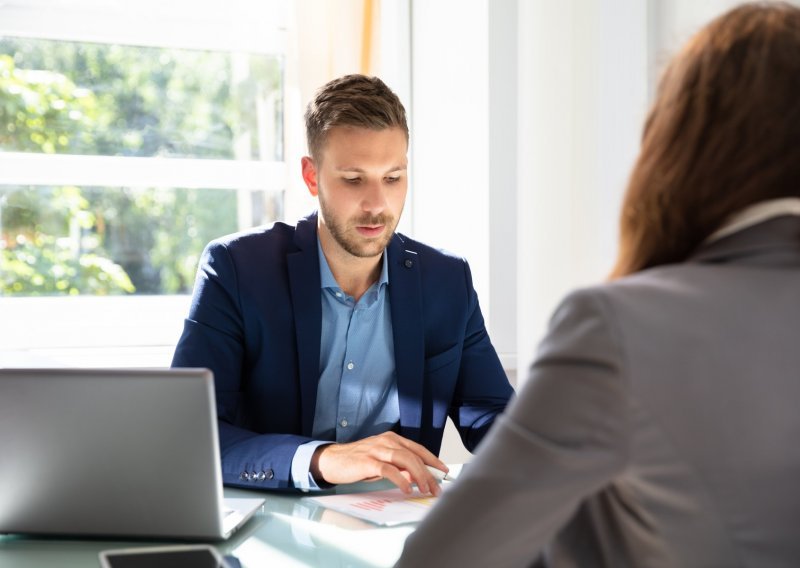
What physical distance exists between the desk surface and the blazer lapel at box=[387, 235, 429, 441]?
1.92ft

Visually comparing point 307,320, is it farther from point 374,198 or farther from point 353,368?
point 374,198

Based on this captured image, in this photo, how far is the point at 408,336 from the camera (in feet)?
6.88

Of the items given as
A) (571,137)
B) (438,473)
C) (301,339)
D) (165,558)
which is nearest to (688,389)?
(165,558)

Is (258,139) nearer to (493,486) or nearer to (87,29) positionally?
(87,29)

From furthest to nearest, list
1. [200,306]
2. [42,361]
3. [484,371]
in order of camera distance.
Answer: [42,361], [484,371], [200,306]

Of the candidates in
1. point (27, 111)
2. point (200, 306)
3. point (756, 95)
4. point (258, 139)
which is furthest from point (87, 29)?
point (756, 95)

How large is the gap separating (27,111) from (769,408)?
3370 millimetres

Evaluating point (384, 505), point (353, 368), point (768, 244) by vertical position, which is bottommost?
point (384, 505)

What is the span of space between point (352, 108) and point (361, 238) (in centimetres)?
30

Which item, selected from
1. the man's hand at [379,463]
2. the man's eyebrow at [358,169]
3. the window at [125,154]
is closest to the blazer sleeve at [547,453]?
the man's hand at [379,463]

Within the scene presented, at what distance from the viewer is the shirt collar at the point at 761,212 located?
84 centimetres

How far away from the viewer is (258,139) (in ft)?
12.6

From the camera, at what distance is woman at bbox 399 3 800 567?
76 cm

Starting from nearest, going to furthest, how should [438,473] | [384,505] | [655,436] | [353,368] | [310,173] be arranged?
1. [655,436]
2. [384,505]
3. [438,473]
4. [353,368]
5. [310,173]
